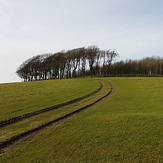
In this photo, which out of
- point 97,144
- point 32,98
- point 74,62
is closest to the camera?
point 97,144

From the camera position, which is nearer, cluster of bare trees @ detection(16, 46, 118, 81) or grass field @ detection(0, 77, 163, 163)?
grass field @ detection(0, 77, 163, 163)

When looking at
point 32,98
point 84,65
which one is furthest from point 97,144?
point 84,65

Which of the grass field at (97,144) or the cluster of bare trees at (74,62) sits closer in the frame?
the grass field at (97,144)

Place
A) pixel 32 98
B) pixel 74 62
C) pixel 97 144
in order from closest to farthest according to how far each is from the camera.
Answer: pixel 97 144 → pixel 32 98 → pixel 74 62

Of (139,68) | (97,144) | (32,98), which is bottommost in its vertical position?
(97,144)

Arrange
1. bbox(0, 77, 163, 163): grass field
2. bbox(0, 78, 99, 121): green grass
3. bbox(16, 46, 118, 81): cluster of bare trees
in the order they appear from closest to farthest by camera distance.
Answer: bbox(0, 77, 163, 163): grass field → bbox(0, 78, 99, 121): green grass → bbox(16, 46, 118, 81): cluster of bare trees

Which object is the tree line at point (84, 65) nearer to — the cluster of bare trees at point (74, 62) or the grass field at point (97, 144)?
the cluster of bare trees at point (74, 62)

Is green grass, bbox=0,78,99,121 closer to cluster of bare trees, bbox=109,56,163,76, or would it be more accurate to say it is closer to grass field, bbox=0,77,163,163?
grass field, bbox=0,77,163,163

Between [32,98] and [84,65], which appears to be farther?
[84,65]

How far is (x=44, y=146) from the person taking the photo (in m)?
10.4

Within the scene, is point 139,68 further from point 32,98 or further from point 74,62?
point 32,98

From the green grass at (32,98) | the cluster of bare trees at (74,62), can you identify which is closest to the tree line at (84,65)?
the cluster of bare trees at (74,62)

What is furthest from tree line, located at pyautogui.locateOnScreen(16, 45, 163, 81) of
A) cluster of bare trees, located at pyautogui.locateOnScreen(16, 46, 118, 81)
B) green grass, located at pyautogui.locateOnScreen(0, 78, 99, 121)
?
green grass, located at pyautogui.locateOnScreen(0, 78, 99, 121)

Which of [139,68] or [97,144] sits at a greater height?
[139,68]
